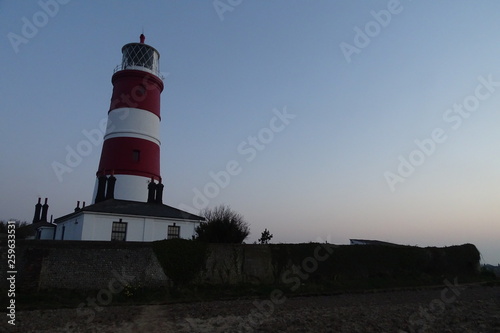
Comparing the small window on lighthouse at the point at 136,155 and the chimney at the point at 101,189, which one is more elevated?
the small window on lighthouse at the point at 136,155

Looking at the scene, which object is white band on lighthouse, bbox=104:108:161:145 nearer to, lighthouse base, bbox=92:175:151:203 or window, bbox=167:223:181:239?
lighthouse base, bbox=92:175:151:203

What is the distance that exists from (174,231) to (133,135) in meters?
7.37

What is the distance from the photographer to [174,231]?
2272 centimetres

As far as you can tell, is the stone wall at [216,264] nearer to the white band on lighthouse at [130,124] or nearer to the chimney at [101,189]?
the chimney at [101,189]

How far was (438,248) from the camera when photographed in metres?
23.8

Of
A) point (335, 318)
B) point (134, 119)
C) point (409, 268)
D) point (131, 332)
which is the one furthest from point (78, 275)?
point (409, 268)

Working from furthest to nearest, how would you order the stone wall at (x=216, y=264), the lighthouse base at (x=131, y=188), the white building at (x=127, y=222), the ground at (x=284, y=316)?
the lighthouse base at (x=131, y=188) → the white building at (x=127, y=222) → the stone wall at (x=216, y=264) → the ground at (x=284, y=316)

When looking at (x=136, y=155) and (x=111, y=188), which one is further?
(x=136, y=155)

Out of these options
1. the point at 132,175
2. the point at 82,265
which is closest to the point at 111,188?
the point at 132,175

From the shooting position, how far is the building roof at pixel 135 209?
2102cm

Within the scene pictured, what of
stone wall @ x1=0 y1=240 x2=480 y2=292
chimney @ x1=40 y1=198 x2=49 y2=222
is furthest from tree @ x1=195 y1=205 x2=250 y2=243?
chimney @ x1=40 y1=198 x2=49 y2=222

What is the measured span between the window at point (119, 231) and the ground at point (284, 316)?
8917 mm

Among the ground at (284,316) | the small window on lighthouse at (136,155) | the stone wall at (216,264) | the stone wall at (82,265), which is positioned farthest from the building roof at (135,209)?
the ground at (284,316)

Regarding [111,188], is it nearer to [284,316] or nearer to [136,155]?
[136,155]
